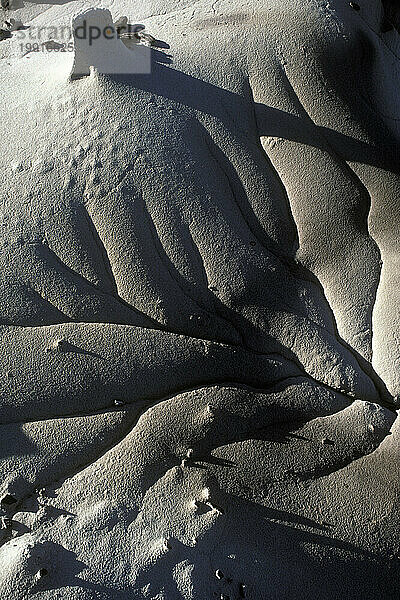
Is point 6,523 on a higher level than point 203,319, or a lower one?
lower

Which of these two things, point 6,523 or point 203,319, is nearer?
point 6,523

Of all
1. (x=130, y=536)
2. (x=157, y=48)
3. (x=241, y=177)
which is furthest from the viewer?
(x=157, y=48)

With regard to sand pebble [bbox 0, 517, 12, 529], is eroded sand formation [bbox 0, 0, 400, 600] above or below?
above

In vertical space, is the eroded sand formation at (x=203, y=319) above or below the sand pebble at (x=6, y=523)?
above

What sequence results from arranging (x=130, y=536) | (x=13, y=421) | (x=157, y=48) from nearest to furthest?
(x=130, y=536) → (x=13, y=421) → (x=157, y=48)

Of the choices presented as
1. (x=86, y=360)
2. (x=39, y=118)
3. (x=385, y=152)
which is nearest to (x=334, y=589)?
(x=86, y=360)

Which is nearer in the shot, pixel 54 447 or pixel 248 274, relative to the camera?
pixel 54 447

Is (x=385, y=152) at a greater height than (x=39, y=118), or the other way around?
(x=39, y=118)

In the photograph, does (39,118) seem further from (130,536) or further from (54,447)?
(130,536)
